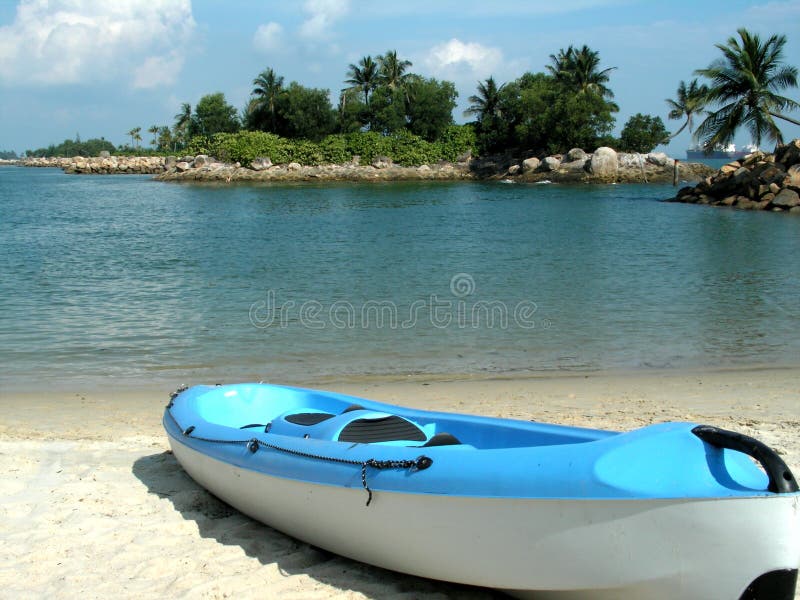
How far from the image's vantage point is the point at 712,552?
3.31 meters

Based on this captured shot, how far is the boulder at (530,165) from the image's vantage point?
63631 mm

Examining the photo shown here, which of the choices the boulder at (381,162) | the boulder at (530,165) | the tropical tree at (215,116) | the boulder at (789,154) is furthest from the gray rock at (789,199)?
the tropical tree at (215,116)

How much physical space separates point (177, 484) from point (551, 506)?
327cm

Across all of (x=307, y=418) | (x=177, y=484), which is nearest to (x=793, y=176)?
(x=307, y=418)

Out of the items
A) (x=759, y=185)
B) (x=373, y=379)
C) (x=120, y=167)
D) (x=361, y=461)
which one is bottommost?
(x=373, y=379)

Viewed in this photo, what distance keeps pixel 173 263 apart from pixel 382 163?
4963 centimetres

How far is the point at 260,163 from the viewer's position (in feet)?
219

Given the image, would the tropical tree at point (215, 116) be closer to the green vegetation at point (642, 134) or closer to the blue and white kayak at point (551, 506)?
the green vegetation at point (642, 134)

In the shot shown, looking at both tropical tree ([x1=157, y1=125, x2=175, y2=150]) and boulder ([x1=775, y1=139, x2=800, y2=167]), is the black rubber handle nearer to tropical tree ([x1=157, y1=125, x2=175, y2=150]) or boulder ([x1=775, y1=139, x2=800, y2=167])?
boulder ([x1=775, y1=139, x2=800, y2=167])

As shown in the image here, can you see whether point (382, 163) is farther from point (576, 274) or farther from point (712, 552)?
point (712, 552)

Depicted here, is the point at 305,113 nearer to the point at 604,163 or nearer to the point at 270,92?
the point at 270,92

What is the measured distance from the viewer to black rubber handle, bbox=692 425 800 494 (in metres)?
3.26

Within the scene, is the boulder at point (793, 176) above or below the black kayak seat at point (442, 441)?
above

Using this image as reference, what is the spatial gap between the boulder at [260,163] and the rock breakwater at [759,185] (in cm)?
3776
